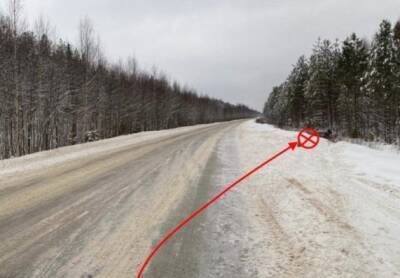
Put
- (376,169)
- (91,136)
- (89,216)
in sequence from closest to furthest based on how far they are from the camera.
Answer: (89,216), (376,169), (91,136)

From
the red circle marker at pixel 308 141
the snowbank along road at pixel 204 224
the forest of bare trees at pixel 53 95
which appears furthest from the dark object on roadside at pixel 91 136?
the red circle marker at pixel 308 141

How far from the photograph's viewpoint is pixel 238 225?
3.32 meters

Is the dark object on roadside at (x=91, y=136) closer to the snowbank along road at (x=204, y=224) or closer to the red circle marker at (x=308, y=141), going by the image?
the snowbank along road at (x=204, y=224)

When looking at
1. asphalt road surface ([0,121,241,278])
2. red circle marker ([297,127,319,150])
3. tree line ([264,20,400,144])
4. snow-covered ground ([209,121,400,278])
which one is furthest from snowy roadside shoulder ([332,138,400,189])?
tree line ([264,20,400,144])

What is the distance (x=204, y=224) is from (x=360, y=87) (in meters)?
28.4

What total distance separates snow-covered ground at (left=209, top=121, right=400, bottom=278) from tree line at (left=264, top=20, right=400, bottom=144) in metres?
16.9

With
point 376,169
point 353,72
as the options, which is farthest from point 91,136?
point 353,72

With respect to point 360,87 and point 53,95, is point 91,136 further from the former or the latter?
point 360,87

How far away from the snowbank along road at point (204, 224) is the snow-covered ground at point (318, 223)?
0.5 inches

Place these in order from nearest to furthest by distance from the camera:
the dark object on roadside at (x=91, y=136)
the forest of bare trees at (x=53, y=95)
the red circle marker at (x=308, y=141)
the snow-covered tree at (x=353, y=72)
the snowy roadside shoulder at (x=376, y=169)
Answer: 1. the snowy roadside shoulder at (x=376, y=169)
2. the red circle marker at (x=308, y=141)
3. the forest of bare trees at (x=53, y=95)
4. the dark object on roadside at (x=91, y=136)
5. the snow-covered tree at (x=353, y=72)

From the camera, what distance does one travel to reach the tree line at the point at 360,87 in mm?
21922

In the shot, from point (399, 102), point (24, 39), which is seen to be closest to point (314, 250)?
point (24, 39)

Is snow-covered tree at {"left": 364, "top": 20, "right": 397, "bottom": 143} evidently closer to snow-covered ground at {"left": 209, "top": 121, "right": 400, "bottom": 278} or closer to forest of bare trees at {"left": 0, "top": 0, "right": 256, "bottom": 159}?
snow-covered ground at {"left": 209, "top": 121, "right": 400, "bottom": 278}

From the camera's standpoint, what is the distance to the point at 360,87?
25250 mm
